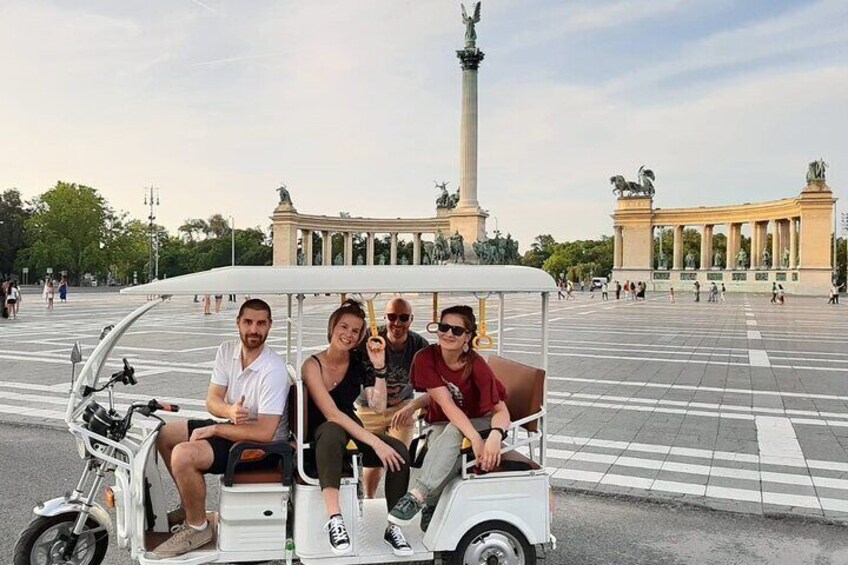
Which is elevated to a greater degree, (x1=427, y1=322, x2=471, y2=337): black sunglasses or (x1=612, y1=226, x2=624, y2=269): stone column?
(x1=612, y1=226, x2=624, y2=269): stone column

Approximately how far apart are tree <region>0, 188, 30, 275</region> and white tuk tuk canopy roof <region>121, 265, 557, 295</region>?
9796 cm

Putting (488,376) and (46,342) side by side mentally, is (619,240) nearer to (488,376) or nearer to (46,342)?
(46,342)

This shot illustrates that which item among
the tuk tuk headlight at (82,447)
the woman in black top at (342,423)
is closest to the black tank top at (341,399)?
the woman in black top at (342,423)

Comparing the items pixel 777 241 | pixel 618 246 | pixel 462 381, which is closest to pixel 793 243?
pixel 777 241

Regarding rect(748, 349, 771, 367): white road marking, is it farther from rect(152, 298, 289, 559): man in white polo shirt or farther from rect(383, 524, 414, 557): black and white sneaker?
rect(152, 298, 289, 559): man in white polo shirt

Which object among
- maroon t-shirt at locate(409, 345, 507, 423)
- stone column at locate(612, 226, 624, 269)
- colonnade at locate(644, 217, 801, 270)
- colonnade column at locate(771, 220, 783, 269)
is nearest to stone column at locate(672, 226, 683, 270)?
colonnade at locate(644, 217, 801, 270)

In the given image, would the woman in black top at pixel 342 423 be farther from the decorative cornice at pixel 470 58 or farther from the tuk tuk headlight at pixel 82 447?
the decorative cornice at pixel 470 58

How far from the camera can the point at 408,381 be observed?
538 cm

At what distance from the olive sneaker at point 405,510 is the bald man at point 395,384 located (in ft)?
3.26

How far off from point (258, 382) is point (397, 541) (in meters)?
1.23

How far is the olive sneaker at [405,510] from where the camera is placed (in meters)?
3.96

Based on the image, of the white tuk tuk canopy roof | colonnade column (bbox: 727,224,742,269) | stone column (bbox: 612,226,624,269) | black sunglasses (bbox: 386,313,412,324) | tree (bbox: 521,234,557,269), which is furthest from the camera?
tree (bbox: 521,234,557,269)

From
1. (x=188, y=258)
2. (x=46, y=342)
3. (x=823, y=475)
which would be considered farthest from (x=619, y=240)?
(x=823, y=475)

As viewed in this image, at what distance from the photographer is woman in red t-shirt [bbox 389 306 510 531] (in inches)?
162
